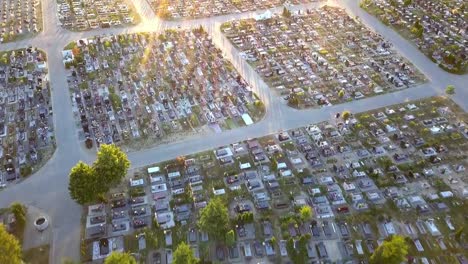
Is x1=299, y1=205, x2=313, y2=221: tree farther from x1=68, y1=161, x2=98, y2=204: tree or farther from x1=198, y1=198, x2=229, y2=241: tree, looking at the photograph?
x1=68, y1=161, x2=98, y2=204: tree

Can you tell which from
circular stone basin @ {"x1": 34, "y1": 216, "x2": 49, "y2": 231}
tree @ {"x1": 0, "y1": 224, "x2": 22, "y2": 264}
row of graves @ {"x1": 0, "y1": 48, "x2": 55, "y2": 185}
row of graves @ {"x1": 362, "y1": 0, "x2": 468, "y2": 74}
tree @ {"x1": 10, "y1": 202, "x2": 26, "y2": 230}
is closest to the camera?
tree @ {"x1": 0, "y1": 224, "x2": 22, "y2": 264}

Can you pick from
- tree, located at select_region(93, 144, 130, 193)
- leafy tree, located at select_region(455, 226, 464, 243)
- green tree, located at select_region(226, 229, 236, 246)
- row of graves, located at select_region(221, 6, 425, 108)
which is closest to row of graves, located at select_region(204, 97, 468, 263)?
leafy tree, located at select_region(455, 226, 464, 243)

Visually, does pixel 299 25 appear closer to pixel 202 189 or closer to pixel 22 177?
pixel 202 189

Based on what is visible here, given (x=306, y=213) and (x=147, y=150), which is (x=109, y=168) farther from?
(x=306, y=213)

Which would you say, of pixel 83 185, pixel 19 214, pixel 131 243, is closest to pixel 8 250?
pixel 19 214

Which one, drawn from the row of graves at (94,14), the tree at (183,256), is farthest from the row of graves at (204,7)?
the tree at (183,256)

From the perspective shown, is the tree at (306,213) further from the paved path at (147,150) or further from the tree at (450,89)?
the tree at (450,89)
